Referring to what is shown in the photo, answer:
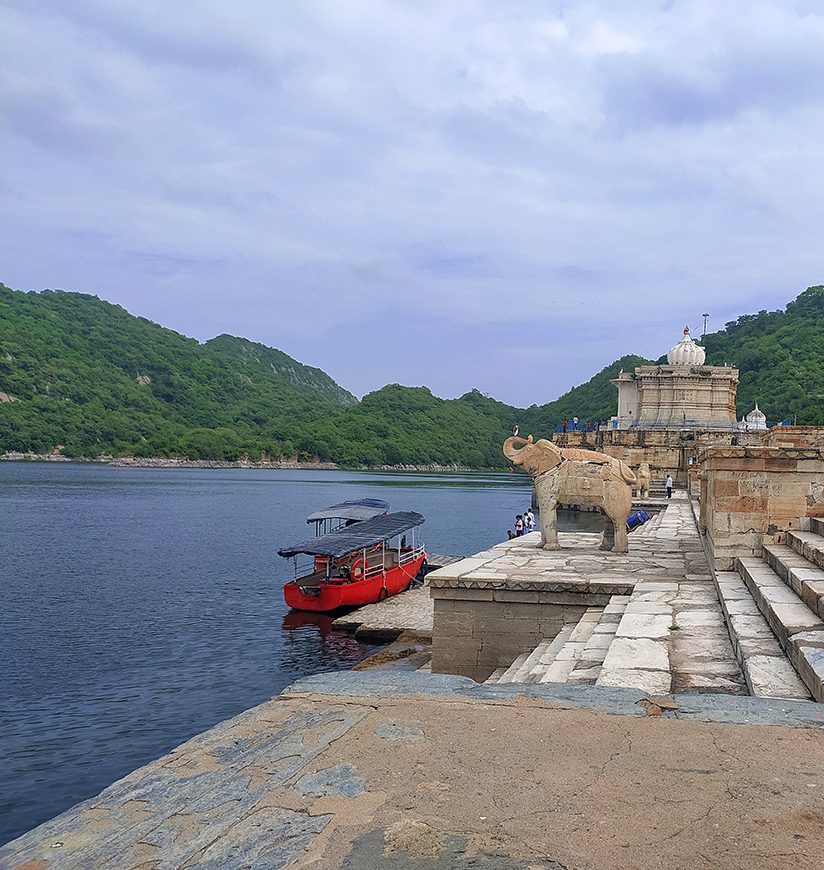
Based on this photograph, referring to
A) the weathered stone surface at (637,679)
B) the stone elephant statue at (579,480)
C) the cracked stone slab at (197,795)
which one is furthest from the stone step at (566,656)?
the stone elephant statue at (579,480)

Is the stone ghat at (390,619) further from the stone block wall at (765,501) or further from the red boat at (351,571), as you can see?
the stone block wall at (765,501)

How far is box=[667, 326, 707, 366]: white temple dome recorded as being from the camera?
47.2m

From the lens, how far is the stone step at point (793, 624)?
4.41 m

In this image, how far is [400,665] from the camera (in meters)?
13.7

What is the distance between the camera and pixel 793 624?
5.23m

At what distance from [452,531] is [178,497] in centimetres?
2861

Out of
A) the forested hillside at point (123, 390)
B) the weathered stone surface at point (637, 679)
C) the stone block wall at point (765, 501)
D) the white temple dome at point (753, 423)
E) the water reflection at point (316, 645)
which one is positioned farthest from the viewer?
the forested hillside at point (123, 390)

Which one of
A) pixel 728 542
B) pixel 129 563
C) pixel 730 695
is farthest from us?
pixel 129 563

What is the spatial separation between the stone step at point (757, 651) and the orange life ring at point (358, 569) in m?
13.6

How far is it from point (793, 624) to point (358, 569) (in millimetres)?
15711

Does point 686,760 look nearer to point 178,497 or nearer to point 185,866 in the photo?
point 185,866

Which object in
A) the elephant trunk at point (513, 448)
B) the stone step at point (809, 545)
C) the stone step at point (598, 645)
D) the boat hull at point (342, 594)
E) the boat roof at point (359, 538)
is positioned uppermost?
the elephant trunk at point (513, 448)

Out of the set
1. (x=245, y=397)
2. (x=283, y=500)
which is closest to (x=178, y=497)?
(x=283, y=500)

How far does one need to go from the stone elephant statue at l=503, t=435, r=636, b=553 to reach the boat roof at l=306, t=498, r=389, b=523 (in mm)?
13758
